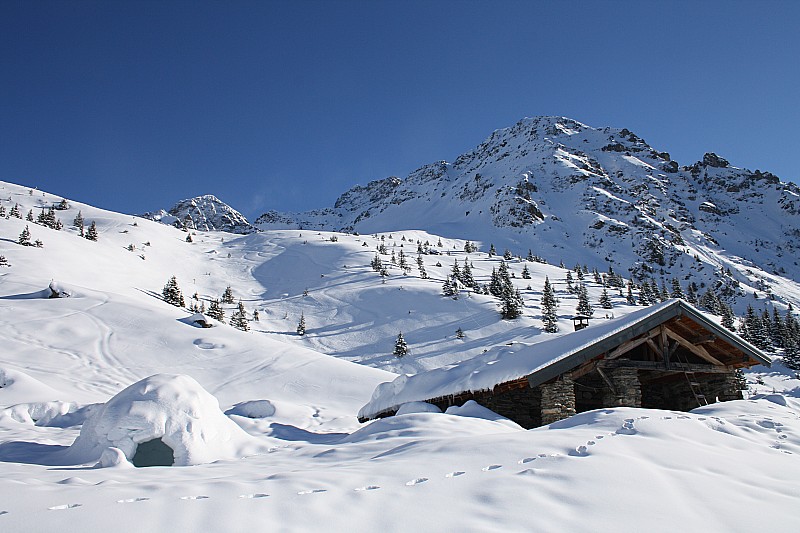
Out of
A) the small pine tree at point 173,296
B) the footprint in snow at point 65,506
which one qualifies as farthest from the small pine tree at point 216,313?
the footprint in snow at point 65,506

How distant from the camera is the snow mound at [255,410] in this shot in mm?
15367

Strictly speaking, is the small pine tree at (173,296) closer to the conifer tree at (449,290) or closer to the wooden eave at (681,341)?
the conifer tree at (449,290)

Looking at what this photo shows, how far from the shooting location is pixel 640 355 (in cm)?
1372

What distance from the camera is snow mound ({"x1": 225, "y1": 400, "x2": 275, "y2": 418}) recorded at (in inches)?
605

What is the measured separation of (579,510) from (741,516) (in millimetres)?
1241

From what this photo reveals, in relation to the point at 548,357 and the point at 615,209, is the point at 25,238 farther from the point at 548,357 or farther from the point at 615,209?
the point at 615,209

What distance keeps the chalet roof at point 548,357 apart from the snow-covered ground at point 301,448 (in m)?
1.17

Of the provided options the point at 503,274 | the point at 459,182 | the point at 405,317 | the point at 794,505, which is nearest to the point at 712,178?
the point at 459,182

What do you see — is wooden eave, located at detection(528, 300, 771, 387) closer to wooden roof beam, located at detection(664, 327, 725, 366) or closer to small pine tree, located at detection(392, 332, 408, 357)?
wooden roof beam, located at detection(664, 327, 725, 366)

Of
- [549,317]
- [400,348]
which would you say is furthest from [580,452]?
[549,317]

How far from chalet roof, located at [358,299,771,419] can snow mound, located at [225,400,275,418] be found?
3.80m

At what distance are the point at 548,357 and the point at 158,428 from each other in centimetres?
795

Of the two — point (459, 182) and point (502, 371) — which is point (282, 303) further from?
point (459, 182)

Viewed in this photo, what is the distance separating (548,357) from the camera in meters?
10.5
